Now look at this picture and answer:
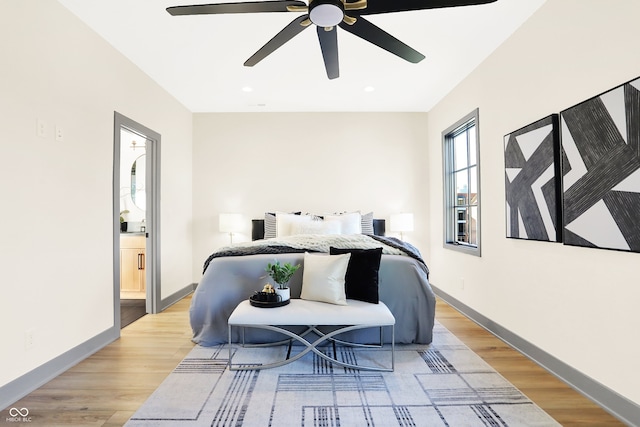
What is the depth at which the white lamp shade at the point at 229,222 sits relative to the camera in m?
4.66

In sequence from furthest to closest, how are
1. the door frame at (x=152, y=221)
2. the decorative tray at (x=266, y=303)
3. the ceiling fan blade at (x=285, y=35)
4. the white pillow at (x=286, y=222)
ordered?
the white pillow at (x=286, y=222) → the door frame at (x=152, y=221) → the decorative tray at (x=266, y=303) → the ceiling fan blade at (x=285, y=35)

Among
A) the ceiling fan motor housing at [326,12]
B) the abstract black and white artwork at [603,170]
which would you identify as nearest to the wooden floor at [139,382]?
the abstract black and white artwork at [603,170]

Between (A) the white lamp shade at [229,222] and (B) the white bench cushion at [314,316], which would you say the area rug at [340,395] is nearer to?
(B) the white bench cushion at [314,316]

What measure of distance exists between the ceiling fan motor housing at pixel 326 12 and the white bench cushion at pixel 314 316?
6.06 ft

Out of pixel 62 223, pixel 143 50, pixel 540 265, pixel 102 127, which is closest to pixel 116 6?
pixel 143 50

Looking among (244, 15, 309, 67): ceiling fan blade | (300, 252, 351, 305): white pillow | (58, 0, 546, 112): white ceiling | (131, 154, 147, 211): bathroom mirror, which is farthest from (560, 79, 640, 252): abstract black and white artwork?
(131, 154, 147, 211): bathroom mirror

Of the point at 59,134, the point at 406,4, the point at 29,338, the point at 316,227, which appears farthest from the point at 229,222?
the point at 406,4

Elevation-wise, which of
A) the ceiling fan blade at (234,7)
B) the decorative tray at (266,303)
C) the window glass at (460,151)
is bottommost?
the decorative tray at (266,303)

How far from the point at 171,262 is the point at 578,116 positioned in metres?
4.32

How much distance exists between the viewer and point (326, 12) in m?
1.77

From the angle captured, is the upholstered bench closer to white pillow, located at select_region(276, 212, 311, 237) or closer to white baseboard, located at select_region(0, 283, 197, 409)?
white baseboard, located at select_region(0, 283, 197, 409)

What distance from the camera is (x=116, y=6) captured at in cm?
246

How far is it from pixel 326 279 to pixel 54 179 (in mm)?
2080

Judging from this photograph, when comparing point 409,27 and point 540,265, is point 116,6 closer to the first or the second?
point 409,27
